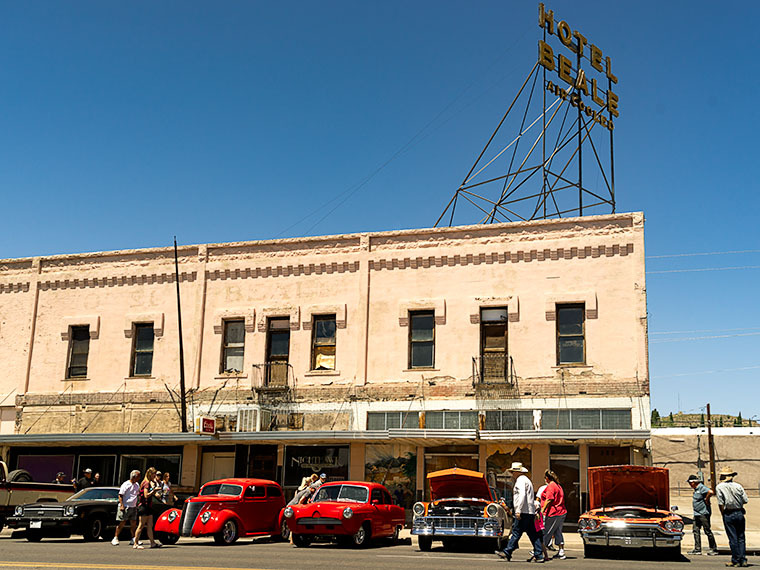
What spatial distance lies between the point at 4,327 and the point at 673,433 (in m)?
38.6

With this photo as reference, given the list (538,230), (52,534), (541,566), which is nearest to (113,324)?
(52,534)

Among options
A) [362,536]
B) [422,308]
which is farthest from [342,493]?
[422,308]

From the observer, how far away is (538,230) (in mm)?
26359

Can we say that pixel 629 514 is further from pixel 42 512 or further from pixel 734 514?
pixel 42 512

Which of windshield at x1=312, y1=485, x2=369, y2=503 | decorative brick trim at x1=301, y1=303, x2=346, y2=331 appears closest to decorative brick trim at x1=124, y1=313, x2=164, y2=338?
decorative brick trim at x1=301, y1=303, x2=346, y2=331

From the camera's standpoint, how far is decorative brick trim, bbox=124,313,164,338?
95.8 ft

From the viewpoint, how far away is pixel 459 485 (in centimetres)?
1994

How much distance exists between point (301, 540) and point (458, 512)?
137 inches

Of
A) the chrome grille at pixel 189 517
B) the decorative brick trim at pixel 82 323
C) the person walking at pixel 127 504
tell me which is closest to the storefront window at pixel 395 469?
the chrome grille at pixel 189 517

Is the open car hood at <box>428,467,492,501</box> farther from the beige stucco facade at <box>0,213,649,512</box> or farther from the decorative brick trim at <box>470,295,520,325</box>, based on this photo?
the decorative brick trim at <box>470,295,520,325</box>

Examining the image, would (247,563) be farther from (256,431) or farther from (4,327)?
(4,327)

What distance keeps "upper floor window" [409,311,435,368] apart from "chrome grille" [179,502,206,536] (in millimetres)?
9327

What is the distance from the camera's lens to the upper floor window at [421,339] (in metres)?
26.7

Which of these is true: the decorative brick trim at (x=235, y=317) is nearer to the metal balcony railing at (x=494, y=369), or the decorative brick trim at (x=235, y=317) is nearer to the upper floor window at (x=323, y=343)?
the upper floor window at (x=323, y=343)
